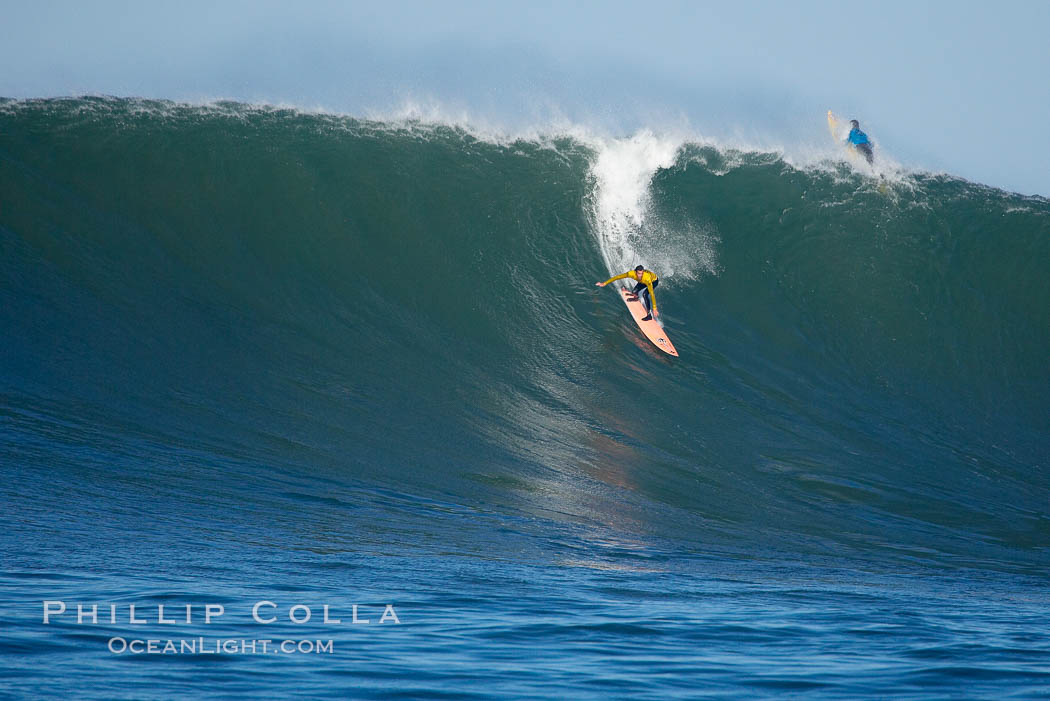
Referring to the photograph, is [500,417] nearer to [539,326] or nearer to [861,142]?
[539,326]

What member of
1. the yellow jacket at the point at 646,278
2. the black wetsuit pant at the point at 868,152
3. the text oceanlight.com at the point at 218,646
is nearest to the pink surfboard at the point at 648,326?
the yellow jacket at the point at 646,278

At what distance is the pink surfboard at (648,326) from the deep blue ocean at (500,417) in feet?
0.43

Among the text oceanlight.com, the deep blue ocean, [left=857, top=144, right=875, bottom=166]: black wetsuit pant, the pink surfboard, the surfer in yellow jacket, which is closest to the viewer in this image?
the text oceanlight.com

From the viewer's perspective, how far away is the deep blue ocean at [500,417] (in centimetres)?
421

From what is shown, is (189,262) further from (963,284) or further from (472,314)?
(963,284)

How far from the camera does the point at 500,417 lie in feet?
27.7

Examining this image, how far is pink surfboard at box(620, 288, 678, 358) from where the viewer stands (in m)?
10.1

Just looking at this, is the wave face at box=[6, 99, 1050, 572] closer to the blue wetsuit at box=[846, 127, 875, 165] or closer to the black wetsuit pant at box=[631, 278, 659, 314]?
the black wetsuit pant at box=[631, 278, 659, 314]

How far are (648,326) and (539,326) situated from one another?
1.17 metres

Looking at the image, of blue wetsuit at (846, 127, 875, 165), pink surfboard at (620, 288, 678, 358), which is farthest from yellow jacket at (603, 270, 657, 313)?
blue wetsuit at (846, 127, 875, 165)

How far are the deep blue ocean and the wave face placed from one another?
0.15 feet

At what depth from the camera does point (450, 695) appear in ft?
11.8

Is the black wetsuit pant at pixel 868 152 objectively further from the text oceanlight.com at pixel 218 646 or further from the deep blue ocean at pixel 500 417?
the text oceanlight.com at pixel 218 646

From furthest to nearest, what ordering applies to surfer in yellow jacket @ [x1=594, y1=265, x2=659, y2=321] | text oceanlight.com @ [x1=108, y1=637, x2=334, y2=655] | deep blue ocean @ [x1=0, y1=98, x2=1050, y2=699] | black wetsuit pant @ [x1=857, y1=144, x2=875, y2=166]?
black wetsuit pant @ [x1=857, y1=144, x2=875, y2=166], surfer in yellow jacket @ [x1=594, y1=265, x2=659, y2=321], deep blue ocean @ [x1=0, y1=98, x2=1050, y2=699], text oceanlight.com @ [x1=108, y1=637, x2=334, y2=655]
